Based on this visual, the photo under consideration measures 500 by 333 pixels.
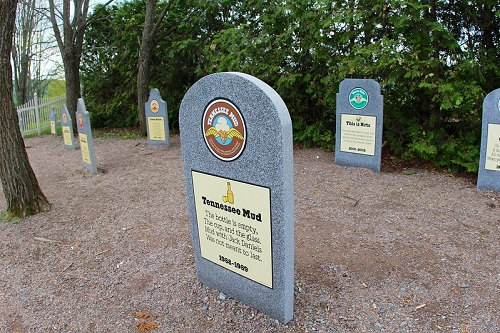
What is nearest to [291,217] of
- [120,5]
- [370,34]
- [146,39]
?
[370,34]

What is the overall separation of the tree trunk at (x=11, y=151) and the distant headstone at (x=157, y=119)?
463cm

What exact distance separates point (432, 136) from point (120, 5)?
1094 cm

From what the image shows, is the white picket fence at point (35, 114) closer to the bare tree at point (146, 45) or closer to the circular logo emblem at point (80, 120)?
the bare tree at point (146, 45)

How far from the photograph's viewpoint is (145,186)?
6418 mm

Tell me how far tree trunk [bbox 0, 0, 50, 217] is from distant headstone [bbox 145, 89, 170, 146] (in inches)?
182

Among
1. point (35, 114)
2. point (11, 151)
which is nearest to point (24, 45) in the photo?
point (35, 114)

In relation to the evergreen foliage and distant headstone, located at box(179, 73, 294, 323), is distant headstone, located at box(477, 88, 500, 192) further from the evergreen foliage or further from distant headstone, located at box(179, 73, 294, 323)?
distant headstone, located at box(179, 73, 294, 323)

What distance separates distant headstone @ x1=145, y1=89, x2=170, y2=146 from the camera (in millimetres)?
9680

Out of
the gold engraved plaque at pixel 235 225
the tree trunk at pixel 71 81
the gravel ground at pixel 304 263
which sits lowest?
the gravel ground at pixel 304 263

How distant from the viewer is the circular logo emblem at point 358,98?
655 cm

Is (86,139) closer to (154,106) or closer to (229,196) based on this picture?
(154,106)

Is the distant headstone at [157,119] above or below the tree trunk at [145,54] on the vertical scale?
below

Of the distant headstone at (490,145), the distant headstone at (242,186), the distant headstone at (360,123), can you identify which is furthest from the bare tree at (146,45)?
the distant headstone at (242,186)

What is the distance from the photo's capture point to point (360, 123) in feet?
22.0
